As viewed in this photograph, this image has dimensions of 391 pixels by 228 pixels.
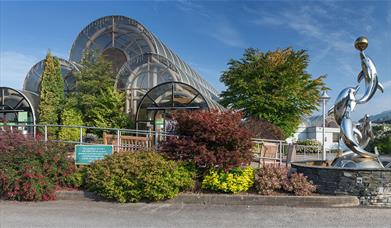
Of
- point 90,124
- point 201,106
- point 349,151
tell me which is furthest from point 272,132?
point 90,124

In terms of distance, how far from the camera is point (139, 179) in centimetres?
688

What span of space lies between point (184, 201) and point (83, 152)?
3210mm

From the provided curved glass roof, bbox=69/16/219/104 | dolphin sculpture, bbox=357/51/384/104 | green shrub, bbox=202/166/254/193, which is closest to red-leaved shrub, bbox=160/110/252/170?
green shrub, bbox=202/166/254/193

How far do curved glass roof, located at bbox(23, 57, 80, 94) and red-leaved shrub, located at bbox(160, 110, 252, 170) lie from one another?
679 inches

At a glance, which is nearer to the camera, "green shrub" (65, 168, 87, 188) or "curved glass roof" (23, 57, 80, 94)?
"green shrub" (65, 168, 87, 188)

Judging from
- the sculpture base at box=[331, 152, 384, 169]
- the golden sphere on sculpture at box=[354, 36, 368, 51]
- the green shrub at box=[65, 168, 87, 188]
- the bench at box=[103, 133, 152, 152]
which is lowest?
the green shrub at box=[65, 168, 87, 188]

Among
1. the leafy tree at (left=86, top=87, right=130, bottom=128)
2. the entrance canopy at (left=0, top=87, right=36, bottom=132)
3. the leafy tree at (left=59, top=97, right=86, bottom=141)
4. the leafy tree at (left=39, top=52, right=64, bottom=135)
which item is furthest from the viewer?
the entrance canopy at (left=0, top=87, right=36, bottom=132)

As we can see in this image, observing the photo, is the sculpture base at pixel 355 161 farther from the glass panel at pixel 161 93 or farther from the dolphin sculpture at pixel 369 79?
the glass panel at pixel 161 93

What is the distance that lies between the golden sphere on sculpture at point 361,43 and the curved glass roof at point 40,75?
760 inches

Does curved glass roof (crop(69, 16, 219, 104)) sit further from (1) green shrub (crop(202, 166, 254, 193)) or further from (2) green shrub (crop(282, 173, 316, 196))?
(2) green shrub (crop(282, 173, 316, 196))

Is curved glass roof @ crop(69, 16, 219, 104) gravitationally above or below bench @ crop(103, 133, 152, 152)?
above

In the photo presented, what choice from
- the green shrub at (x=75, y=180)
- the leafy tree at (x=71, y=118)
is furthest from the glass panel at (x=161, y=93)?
the green shrub at (x=75, y=180)

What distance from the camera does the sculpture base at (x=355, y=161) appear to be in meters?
7.77

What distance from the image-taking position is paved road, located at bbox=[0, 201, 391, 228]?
5.45 m
